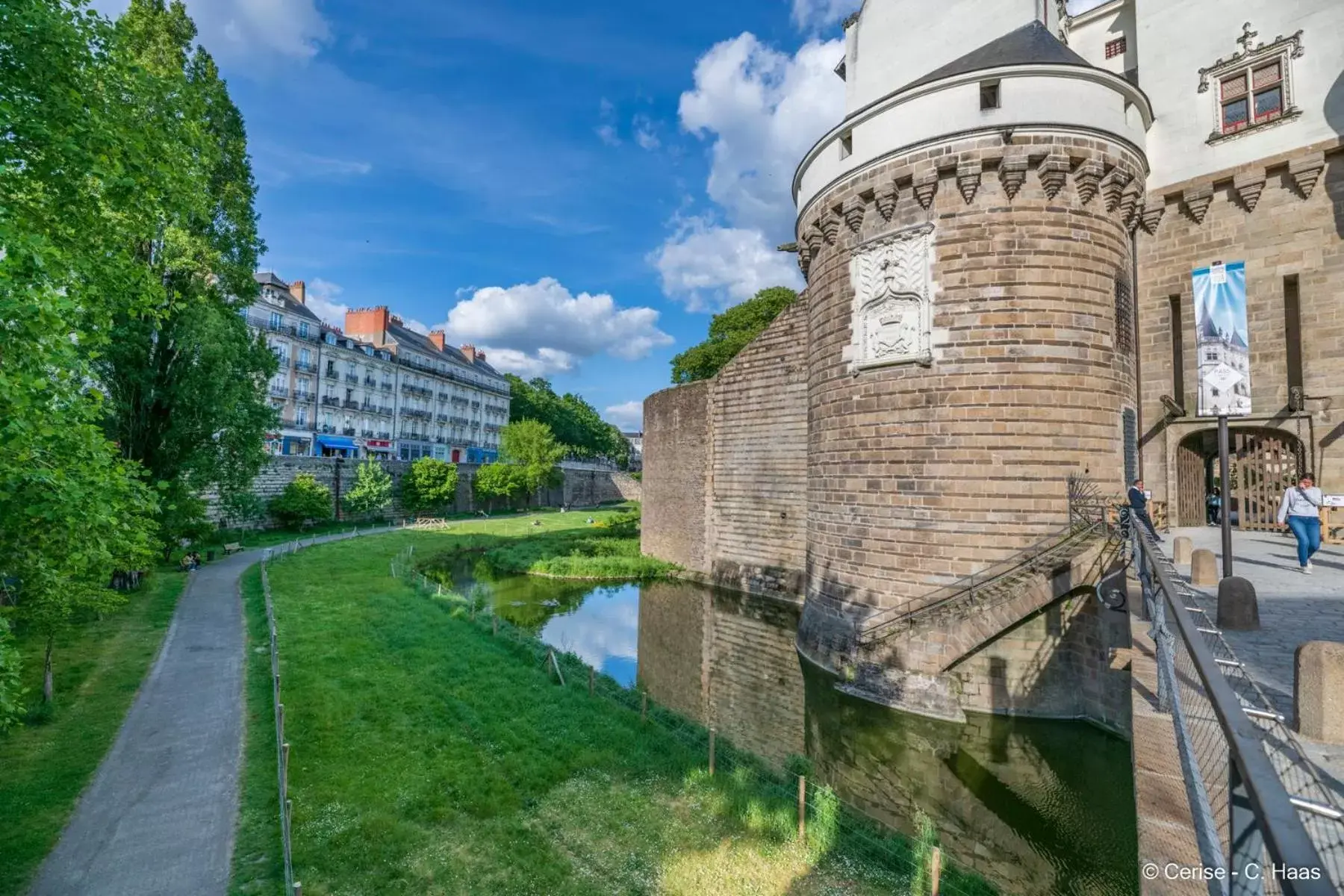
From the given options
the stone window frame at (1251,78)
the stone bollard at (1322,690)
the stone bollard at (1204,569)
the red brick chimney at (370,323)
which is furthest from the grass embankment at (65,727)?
the red brick chimney at (370,323)

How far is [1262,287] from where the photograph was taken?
1395cm

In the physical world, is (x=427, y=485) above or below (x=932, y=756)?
above

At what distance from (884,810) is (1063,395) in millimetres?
7869

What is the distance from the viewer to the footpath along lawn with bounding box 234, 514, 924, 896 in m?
6.65

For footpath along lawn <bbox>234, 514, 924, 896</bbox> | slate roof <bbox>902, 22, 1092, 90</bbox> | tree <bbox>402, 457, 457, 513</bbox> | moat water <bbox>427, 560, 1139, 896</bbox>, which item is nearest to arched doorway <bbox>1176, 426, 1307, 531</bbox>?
moat water <bbox>427, 560, 1139, 896</bbox>

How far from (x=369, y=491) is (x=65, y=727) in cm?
3124

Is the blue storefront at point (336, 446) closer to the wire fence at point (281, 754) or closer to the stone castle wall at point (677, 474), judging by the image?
the wire fence at point (281, 754)

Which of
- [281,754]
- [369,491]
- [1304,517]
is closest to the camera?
[281,754]

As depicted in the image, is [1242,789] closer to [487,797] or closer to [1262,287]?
[487,797]

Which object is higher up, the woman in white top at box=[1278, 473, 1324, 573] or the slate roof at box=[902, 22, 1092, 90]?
the slate roof at box=[902, 22, 1092, 90]

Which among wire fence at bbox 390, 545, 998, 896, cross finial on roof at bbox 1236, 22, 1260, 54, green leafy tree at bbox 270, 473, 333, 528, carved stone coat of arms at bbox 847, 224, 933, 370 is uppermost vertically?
cross finial on roof at bbox 1236, 22, 1260, 54

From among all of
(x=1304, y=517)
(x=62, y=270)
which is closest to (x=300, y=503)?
(x=62, y=270)

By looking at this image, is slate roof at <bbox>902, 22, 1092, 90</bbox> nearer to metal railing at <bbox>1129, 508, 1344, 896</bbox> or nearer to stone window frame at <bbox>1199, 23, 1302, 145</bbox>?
stone window frame at <bbox>1199, 23, 1302, 145</bbox>

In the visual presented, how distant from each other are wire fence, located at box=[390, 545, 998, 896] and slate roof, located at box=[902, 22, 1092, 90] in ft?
41.9
